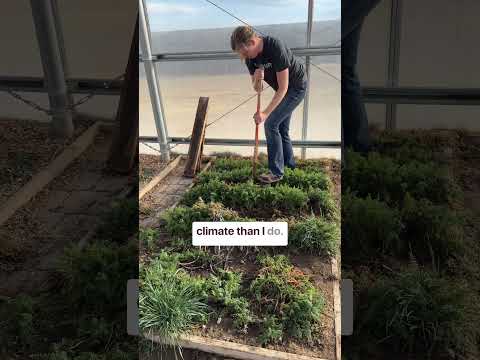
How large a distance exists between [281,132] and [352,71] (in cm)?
81

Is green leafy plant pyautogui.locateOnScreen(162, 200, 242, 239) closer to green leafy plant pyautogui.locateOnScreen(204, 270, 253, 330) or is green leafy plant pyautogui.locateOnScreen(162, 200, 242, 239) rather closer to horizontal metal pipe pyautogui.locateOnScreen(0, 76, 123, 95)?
green leafy plant pyautogui.locateOnScreen(204, 270, 253, 330)

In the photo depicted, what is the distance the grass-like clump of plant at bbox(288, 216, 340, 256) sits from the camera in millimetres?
2010

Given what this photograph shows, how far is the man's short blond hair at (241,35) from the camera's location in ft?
6.42

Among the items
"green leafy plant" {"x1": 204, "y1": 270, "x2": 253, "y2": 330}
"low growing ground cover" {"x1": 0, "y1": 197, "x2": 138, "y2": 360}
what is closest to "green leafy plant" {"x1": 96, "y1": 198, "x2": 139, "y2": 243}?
"low growing ground cover" {"x1": 0, "y1": 197, "x2": 138, "y2": 360}

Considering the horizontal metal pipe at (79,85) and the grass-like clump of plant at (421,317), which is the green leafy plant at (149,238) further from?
the horizontal metal pipe at (79,85)

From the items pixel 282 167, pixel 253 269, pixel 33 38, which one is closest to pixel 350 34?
pixel 282 167

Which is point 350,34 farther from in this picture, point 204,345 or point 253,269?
point 204,345

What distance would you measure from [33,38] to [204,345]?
2.96 metres

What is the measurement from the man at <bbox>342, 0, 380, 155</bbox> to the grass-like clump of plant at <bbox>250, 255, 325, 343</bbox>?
1133mm

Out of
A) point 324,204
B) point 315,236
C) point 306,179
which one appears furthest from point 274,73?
point 315,236

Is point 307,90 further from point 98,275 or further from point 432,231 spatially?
point 98,275

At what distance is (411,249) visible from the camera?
2.97 meters

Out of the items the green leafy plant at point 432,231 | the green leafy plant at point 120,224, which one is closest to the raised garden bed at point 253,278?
the green leafy plant at point 432,231

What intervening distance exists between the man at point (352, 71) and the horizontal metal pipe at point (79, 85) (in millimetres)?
1901
